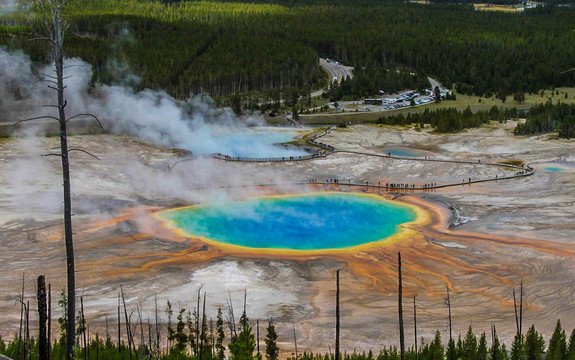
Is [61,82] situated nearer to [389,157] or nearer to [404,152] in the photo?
[389,157]

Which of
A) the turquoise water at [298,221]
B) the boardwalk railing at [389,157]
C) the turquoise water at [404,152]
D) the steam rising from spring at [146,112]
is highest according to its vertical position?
the steam rising from spring at [146,112]

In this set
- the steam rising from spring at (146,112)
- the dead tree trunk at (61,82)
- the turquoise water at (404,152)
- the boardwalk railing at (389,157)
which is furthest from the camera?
the steam rising from spring at (146,112)

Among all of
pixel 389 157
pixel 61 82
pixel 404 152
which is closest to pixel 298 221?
pixel 389 157

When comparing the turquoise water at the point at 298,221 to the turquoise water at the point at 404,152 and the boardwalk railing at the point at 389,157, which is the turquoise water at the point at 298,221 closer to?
the boardwalk railing at the point at 389,157

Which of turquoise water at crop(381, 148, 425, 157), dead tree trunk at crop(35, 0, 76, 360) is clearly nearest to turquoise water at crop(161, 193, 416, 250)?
turquoise water at crop(381, 148, 425, 157)

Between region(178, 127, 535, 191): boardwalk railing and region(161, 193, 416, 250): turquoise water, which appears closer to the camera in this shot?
region(161, 193, 416, 250): turquoise water

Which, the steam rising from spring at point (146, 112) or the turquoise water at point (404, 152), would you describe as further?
the steam rising from spring at point (146, 112)

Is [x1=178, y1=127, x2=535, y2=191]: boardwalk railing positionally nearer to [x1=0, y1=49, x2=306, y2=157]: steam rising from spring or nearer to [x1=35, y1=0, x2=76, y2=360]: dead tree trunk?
[x1=0, y1=49, x2=306, y2=157]: steam rising from spring

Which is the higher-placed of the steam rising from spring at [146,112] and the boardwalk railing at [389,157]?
the steam rising from spring at [146,112]

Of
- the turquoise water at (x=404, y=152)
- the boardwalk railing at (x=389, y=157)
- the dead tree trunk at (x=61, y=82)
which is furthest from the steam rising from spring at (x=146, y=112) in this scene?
the dead tree trunk at (x=61, y=82)
